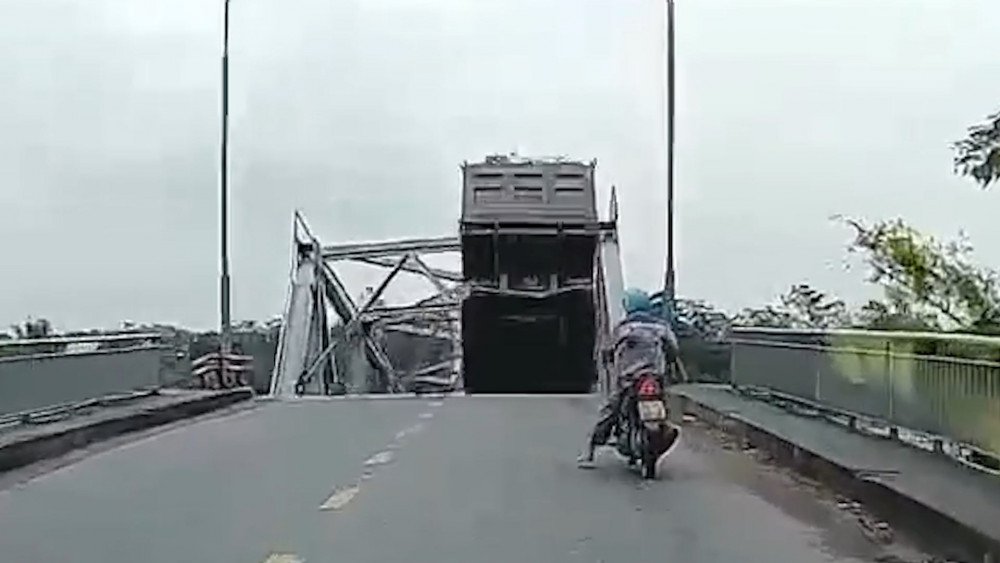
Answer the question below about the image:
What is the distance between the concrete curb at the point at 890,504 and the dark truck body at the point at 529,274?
22.6 metres

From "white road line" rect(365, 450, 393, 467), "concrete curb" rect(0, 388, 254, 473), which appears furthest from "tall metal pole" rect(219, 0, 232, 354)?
"white road line" rect(365, 450, 393, 467)

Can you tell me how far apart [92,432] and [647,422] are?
25.2ft

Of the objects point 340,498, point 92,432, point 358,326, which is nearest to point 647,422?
point 340,498

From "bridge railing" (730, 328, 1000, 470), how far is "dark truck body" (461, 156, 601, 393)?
19.7 m

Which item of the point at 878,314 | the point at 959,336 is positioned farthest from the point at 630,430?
the point at 878,314

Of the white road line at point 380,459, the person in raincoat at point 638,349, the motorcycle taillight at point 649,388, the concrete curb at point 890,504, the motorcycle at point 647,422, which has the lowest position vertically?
the white road line at point 380,459

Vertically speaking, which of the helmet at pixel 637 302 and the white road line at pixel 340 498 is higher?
the helmet at pixel 637 302

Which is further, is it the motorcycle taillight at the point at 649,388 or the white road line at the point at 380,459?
the white road line at the point at 380,459

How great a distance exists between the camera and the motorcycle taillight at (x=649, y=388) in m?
15.9

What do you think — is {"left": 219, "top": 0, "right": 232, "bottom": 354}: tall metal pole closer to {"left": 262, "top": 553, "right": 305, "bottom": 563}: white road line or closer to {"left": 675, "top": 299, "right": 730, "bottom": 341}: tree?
{"left": 675, "top": 299, "right": 730, "bottom": 341}: tree

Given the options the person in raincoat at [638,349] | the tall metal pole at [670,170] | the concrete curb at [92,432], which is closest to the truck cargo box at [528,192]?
the tall metal pole at [670,170]

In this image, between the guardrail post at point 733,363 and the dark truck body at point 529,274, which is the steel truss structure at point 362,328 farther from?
the guardrail post at point 733,363

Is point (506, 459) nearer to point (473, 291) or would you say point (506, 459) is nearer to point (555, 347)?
point (473, 291)

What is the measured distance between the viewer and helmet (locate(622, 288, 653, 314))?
16969 millimetres
